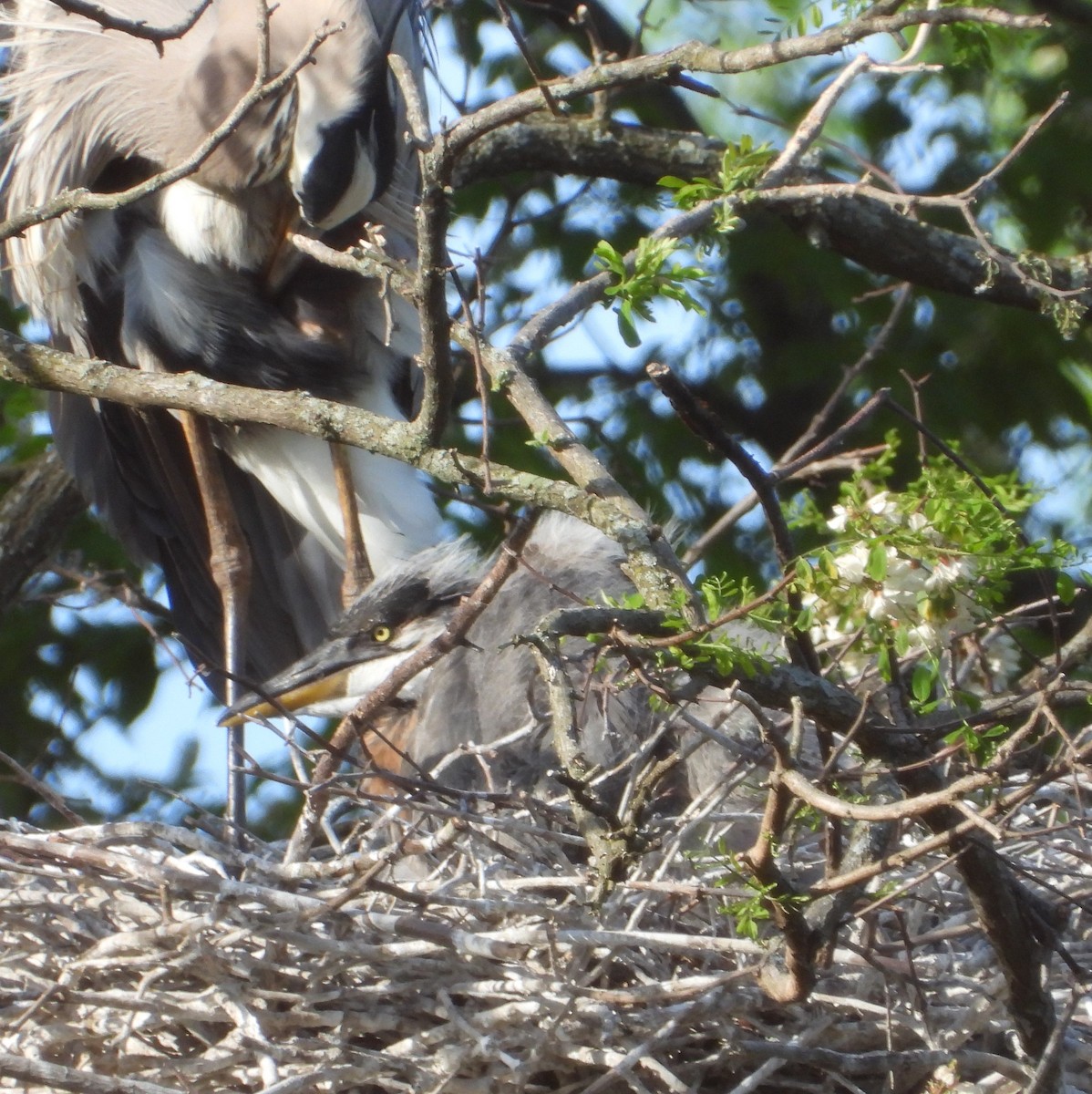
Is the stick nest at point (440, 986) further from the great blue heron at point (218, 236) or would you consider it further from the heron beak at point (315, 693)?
the great blue heron at point (218, 236)

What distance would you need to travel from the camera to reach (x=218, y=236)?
Answer: 311cm

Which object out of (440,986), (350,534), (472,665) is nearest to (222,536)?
(350,534)

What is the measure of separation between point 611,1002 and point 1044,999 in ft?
1.49

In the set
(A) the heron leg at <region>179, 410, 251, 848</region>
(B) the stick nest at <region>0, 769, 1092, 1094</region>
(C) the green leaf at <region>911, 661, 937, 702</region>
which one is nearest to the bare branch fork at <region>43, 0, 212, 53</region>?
(B) the stick nest at <region>0, 769, 1092, 1094</region>

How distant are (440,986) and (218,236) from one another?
1.83 meters

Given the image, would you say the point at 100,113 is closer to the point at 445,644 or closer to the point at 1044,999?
the point at 445,644

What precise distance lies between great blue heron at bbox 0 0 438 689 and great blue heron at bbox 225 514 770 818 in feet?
1.60

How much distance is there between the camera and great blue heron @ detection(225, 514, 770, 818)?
7.68ft

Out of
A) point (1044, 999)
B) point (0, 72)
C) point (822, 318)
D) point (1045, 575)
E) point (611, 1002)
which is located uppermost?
point (0, 72)

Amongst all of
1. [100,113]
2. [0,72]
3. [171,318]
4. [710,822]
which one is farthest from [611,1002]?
[0,72]

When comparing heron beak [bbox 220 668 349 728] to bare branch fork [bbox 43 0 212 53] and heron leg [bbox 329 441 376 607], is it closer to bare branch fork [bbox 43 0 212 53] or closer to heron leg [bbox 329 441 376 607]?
heron leg [bbox 329 441 376 607]

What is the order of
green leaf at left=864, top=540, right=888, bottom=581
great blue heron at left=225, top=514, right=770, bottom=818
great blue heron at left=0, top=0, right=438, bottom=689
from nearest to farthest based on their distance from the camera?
green leaf at left=864, top=540, right=888, bottom=581 → great blue heron at left=225, top=514, right=770, bottom=818 → great blue heron at left=0, top=0, right=438, bottom=689

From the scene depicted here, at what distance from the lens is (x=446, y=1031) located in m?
1.71

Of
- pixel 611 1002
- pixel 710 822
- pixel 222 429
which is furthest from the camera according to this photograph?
pixel 222 429
